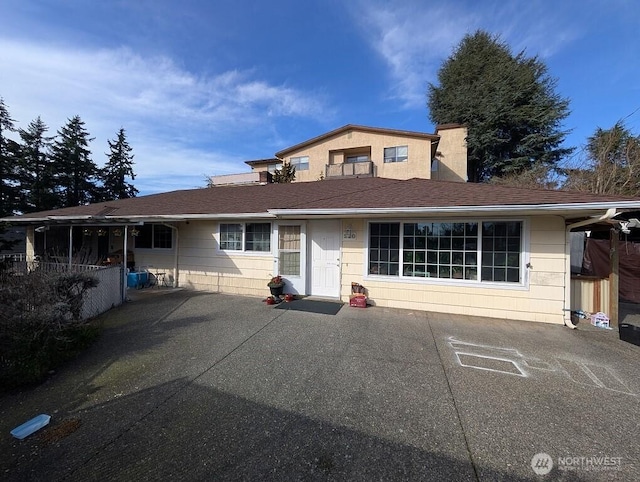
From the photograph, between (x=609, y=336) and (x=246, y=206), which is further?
(x=246, y=206)

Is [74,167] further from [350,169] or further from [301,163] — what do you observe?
[350,169]

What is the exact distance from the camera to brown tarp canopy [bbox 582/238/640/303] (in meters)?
8.30

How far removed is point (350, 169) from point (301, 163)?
4550 mm

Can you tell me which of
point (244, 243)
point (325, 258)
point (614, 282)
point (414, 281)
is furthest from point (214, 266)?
point (614, 282)

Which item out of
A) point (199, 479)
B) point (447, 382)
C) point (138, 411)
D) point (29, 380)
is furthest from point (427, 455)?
point (29, 380)

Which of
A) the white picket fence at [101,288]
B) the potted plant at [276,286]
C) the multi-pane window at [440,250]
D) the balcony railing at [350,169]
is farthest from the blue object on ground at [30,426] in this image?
the balcony railing at [350,169]

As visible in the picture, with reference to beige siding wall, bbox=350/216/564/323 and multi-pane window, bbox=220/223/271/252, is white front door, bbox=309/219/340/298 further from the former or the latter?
multi-pane window, bbox=220/223/271/252

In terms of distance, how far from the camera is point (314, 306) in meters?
6.72

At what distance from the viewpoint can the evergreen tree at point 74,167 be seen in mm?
26734

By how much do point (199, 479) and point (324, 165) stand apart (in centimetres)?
2133

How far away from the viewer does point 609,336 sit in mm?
5102

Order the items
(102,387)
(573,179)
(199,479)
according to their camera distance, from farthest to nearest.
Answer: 1. (573,179)
2. (102,387)
3. (199,479)

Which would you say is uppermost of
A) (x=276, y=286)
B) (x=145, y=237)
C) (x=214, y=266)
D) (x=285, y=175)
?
(x=285, y=175)

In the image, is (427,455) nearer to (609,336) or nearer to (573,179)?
(609,336)
